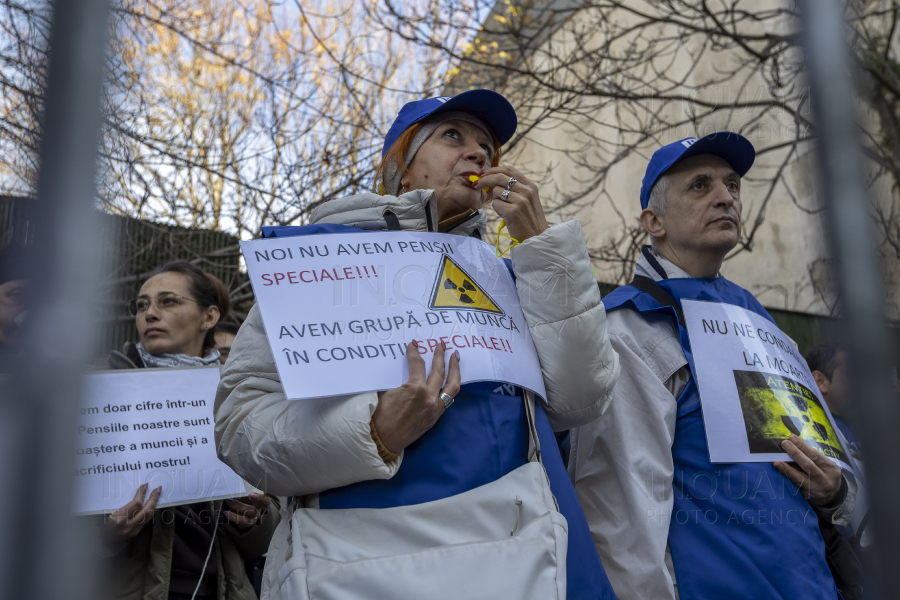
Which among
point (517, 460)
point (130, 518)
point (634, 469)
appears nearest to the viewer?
point (517, 460)

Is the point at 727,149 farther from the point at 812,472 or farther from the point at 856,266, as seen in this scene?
the point at 856,266

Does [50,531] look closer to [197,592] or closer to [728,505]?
[728,505]

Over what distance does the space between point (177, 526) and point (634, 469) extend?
143 centimetres

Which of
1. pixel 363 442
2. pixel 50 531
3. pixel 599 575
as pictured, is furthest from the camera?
pixel 599 575

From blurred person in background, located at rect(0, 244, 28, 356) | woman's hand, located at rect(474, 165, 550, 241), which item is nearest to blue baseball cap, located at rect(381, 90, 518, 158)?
woman's hand, located at rect(474, 165, 550, 241)

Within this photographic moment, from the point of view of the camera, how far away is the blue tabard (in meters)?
1.51

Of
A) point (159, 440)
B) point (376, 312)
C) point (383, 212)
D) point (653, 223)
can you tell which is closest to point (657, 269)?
point (653, 223)

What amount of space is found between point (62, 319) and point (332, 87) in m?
6.18

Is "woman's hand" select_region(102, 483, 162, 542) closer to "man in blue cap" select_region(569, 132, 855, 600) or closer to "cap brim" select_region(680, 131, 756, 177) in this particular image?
"man in blue cap" select_region(569, 132, 855, 600)

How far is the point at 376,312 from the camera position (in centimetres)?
166

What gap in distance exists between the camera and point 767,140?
24.6ft

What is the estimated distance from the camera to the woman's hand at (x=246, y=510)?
8.04 ft

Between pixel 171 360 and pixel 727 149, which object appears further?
pixel 171 360

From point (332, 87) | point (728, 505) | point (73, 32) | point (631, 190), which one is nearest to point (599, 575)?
point (728, 505)
